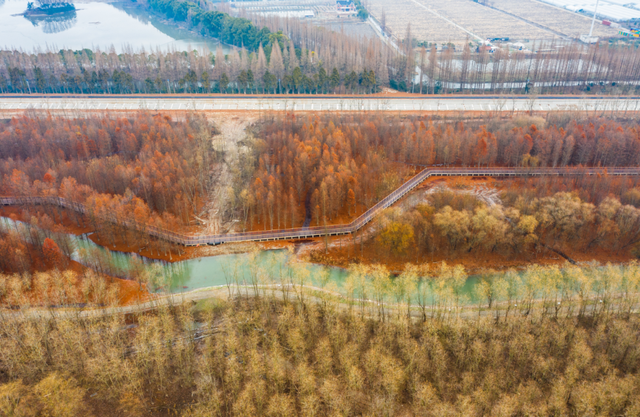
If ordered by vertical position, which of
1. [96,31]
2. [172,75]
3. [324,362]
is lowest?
[324,362]

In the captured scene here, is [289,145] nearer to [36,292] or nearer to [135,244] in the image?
[135,244]

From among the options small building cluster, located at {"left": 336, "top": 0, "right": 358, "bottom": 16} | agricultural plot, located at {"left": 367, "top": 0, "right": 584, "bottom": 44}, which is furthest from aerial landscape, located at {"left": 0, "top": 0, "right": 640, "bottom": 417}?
small building cluster, located at {"left": 336, "top": 0, "right": 358, "bottom": 16}

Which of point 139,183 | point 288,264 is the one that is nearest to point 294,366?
point 288,264

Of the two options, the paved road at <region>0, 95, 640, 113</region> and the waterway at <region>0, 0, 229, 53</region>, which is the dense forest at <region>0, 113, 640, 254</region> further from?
the waterway at <region>0, 0, 229, 53</region>

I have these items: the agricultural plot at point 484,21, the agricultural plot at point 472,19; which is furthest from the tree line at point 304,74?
the agricultural plot at point 484,21

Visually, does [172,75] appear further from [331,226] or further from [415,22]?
[415,22]

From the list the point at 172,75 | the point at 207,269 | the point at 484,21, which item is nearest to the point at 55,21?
the point at 172,75
